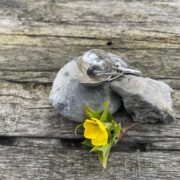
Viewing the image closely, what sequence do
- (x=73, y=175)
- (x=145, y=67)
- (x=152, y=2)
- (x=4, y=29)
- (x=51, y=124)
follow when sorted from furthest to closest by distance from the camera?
(x=152, y=2), (x=4, y=29), (x=145, y=67), (x=51, y=124), (x=73, y=175)

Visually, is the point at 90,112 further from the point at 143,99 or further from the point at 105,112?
the point at 143,99

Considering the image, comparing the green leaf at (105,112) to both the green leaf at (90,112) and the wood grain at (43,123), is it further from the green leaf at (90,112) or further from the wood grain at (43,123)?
the wood grain at (43,123)

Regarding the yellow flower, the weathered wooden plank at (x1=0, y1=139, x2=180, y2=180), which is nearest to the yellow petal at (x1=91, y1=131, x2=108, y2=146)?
the yellow flower

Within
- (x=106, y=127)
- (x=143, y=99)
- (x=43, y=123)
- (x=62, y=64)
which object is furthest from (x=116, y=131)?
(x=62, y=64)

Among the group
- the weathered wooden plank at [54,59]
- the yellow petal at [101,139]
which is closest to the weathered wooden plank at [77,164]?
the yellow petal at [101,139]

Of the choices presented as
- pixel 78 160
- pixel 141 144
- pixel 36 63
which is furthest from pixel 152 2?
pixel 78 160

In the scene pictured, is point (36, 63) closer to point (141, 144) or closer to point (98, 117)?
point (98, 117)

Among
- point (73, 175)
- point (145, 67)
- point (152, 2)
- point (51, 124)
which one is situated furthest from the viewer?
point (152, 2)

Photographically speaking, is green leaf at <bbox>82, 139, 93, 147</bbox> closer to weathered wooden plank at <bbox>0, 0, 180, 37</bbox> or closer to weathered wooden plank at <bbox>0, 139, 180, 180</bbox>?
weathered wooden plank at <bbox>0, 139, 180, 180</bbox>
